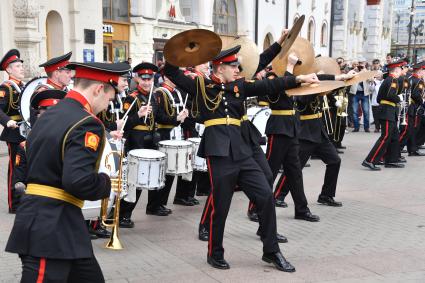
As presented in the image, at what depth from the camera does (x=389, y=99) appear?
1005 cm

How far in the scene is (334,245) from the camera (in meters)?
5.87

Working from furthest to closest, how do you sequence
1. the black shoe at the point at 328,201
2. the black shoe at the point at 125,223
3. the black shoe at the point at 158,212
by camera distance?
1. the black shoe at the point at 328,201
2. the black shoe at the point at 158,212
3. the black shoe at the point at 125,223

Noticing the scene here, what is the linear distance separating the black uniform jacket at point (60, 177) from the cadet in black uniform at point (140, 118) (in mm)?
3383

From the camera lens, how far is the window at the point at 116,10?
69.3 ft

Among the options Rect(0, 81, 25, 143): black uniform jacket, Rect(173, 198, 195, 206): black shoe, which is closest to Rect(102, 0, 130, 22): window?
Rect(0, 81, 25, 143): black uniform jacket

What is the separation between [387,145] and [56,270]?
8489mm

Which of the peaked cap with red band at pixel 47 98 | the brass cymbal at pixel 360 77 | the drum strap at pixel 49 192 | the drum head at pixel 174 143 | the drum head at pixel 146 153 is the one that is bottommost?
the drum head at pixel 146 153

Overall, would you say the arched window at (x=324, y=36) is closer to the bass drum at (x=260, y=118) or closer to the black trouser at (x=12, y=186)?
the bass drum at (x=260, y=118)

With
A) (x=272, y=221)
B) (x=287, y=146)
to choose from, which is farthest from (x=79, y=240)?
(x=287, y=146)

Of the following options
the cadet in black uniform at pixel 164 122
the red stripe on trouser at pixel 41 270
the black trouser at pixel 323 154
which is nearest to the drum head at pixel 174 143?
the cadet in black uniform at pixel 164 122

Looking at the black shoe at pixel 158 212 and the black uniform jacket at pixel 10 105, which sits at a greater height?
the black uniform jacket at pixel 10 105

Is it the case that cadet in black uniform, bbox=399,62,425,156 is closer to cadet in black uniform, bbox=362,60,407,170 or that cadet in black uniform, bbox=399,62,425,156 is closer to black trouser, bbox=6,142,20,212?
cadet in black uniform, bbox=362,60,407,170

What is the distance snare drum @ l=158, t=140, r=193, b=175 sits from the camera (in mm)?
6574

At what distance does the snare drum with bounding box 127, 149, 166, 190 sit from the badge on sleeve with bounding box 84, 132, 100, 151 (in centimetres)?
295
